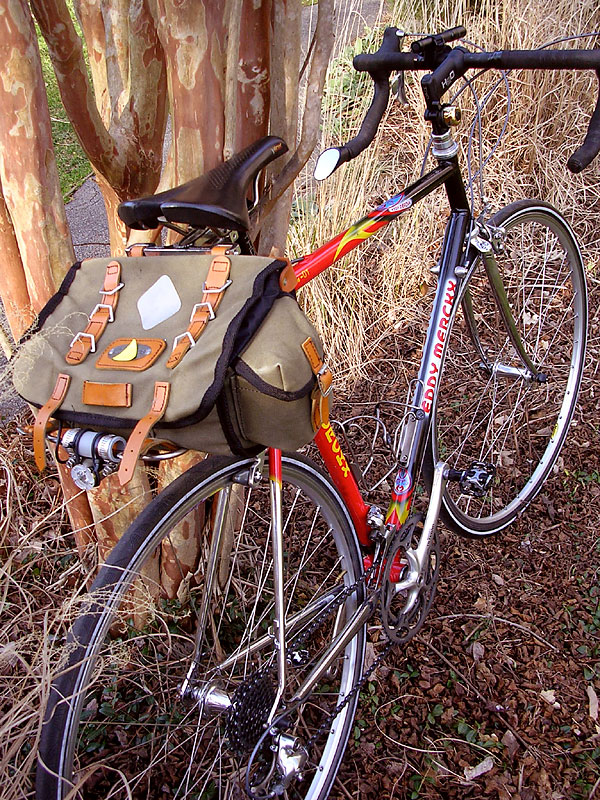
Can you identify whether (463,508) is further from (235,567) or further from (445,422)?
(235,567)

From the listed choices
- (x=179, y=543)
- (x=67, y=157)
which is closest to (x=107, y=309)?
(x=179, y=543)

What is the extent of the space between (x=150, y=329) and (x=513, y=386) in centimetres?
199

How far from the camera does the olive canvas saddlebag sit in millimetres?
1117

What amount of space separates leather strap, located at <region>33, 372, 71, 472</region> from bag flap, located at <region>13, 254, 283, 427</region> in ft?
0.04

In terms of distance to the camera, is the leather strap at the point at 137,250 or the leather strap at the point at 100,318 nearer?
the leather strap at the point at 100,318

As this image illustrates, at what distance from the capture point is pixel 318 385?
1.23 metres

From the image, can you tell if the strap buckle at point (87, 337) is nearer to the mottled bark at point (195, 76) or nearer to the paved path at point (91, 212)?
the mottled bark at point (195, 76)

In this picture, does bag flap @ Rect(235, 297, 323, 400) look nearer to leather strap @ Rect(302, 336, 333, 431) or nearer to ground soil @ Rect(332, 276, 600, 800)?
leather strap @ Rect(302, 336, 333, 431)

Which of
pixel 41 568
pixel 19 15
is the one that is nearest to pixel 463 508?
pixel 41 568

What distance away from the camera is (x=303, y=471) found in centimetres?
151

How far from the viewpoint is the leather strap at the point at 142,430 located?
1.05 m

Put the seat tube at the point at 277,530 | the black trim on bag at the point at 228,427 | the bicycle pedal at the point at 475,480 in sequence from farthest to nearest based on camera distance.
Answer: the bicycle pedal at the point at 475,480 → the seat tube at the point at 277,530 → the black trim on bag at the point at 228,427

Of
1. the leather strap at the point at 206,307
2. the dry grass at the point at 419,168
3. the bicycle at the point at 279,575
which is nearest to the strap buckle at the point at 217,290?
the leather strap at the point at 206,307

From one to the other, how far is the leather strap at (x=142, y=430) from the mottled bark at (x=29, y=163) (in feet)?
2.38
